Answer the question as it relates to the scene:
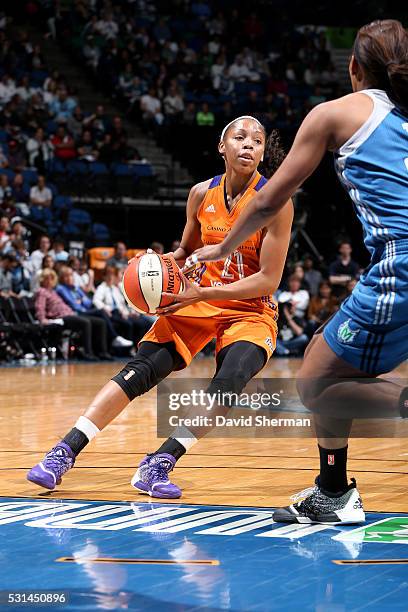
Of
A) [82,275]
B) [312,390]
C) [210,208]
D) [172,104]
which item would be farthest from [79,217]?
[312,390]

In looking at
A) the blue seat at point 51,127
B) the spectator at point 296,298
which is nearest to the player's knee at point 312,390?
the spectator at point 296,298

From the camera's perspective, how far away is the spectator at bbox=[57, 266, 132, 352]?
562 inches

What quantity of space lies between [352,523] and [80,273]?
11.3m

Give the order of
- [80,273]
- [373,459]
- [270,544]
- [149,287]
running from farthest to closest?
[80,273], [373,459], [149,287], [270,544]

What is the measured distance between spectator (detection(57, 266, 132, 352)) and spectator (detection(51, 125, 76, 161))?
4.04 m

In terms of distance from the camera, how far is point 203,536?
3.85m

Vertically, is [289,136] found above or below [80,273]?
above

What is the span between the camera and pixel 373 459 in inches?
229

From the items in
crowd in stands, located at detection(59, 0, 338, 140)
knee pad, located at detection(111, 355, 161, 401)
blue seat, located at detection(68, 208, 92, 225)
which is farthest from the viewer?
crowd in stands, located at detection(59, 0, 338, 140)

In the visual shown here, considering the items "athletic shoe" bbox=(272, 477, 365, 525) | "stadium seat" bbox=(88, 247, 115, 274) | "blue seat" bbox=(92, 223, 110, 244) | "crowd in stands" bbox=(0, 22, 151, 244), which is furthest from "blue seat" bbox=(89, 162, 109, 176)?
"athletic shoe" bbox=(272, 477, 365, 525)

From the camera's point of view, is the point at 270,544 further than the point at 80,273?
No

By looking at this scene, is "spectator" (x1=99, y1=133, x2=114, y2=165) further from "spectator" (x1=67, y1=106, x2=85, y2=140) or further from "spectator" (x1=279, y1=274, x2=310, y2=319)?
"spectator" (x1=279, y1=274, x2=310, y2=319)

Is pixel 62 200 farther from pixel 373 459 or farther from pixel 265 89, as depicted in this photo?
pixel 373 459

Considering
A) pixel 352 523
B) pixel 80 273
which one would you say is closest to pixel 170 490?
pixel 352 523
